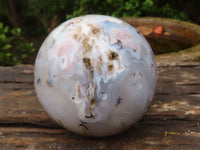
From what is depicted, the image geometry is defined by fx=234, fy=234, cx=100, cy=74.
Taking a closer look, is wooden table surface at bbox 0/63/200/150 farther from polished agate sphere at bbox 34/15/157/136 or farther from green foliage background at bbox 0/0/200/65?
green foliage background at bbox 0/0/200/65

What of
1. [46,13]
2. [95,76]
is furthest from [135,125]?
[46,13]

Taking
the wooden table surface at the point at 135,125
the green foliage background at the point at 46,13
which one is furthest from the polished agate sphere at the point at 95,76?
the green foliage background at the point at 46,13

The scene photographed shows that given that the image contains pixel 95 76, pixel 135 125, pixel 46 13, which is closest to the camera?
pixel 95 76

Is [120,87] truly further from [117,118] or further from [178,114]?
[178,114]

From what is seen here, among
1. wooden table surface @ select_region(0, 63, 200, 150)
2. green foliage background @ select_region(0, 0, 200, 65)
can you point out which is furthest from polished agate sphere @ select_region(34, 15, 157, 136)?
green foliage background @ select_region(0, 0, 200, 65)

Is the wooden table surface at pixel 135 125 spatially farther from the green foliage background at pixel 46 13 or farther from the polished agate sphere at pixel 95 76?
the green foliage background at pixel 46 13

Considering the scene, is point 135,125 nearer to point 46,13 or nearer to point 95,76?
point 95,76
